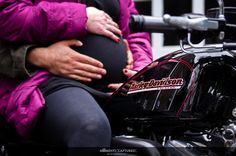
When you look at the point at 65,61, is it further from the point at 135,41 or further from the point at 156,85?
the point at 135,41

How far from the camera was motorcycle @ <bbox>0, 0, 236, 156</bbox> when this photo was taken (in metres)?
1.72

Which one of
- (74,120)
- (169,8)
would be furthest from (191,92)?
(169,8)

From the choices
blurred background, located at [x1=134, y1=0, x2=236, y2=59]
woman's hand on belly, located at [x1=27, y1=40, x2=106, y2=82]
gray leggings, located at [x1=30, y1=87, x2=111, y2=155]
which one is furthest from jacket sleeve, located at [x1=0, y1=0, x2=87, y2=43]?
blurred background, located at [x1=134, y1=0, x2=236, y2=59]

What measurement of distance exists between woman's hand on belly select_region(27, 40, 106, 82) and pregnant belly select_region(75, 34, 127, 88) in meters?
0.04

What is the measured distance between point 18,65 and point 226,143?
0.78 meters

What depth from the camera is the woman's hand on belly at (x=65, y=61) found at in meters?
2.14

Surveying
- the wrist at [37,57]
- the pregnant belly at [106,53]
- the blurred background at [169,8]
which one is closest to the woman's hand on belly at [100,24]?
the pregnant belly at [106,53]

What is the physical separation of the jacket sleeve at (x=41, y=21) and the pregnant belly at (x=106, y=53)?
60mm

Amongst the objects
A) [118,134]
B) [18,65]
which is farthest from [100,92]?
[18,65]

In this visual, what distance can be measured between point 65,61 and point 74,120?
0.29 metres

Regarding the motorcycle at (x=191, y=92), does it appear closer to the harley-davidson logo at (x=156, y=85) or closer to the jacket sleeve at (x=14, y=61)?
the harley-davidson logo at (x=156, y=85)

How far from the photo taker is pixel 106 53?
220cm

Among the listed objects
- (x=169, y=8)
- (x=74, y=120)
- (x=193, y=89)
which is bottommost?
(x=169, y=8)

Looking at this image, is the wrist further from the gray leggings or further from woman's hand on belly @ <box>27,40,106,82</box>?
the gray leggings
